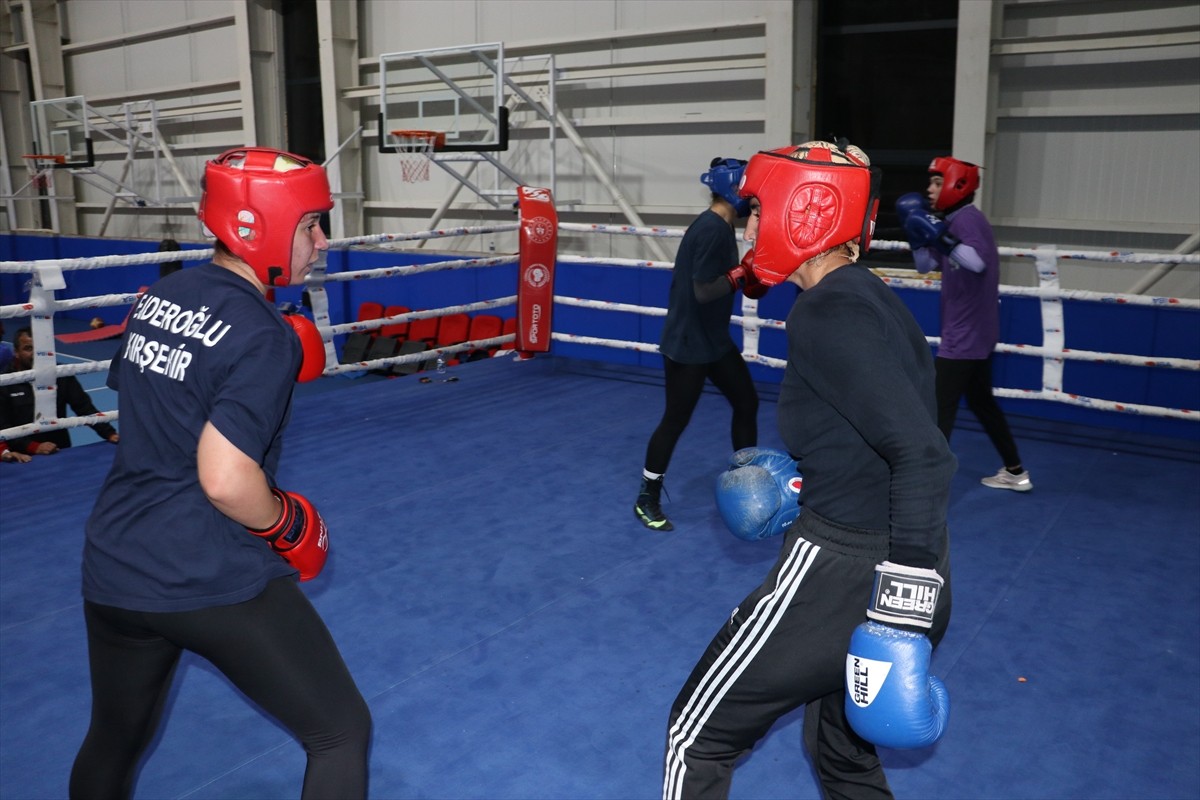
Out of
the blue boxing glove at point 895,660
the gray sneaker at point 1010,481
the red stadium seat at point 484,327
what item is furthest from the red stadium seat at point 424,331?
the blue boxing glove at point 895,660

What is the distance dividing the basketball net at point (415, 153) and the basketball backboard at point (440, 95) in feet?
0.33

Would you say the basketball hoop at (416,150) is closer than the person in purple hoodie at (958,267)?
No

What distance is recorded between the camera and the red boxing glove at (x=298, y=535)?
156cm

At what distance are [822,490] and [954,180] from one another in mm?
2904

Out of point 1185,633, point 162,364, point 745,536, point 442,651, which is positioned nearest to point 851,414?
point 745,536

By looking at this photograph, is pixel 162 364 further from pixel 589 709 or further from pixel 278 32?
pixel 278 32

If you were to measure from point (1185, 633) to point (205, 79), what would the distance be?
12.0 m

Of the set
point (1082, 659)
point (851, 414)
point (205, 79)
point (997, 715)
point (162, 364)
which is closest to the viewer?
point (851, 414)

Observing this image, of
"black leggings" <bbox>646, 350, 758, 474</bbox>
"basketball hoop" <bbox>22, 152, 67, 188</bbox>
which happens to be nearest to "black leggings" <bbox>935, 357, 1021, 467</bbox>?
"black leggings" <bbox>646, 350, 758, 474</bbox>

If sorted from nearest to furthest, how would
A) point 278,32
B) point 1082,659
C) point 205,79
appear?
point 1082,659, point 278,32, point 205,79

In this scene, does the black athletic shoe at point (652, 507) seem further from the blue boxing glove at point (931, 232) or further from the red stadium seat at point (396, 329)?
the red stadium seat at point (396, 329)

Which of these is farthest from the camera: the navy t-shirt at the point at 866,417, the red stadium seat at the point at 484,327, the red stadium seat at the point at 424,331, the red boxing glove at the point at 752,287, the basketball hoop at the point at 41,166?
the basketball hoop at the point at 41,166

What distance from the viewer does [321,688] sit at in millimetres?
1535

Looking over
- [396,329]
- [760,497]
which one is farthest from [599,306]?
[760,497]
